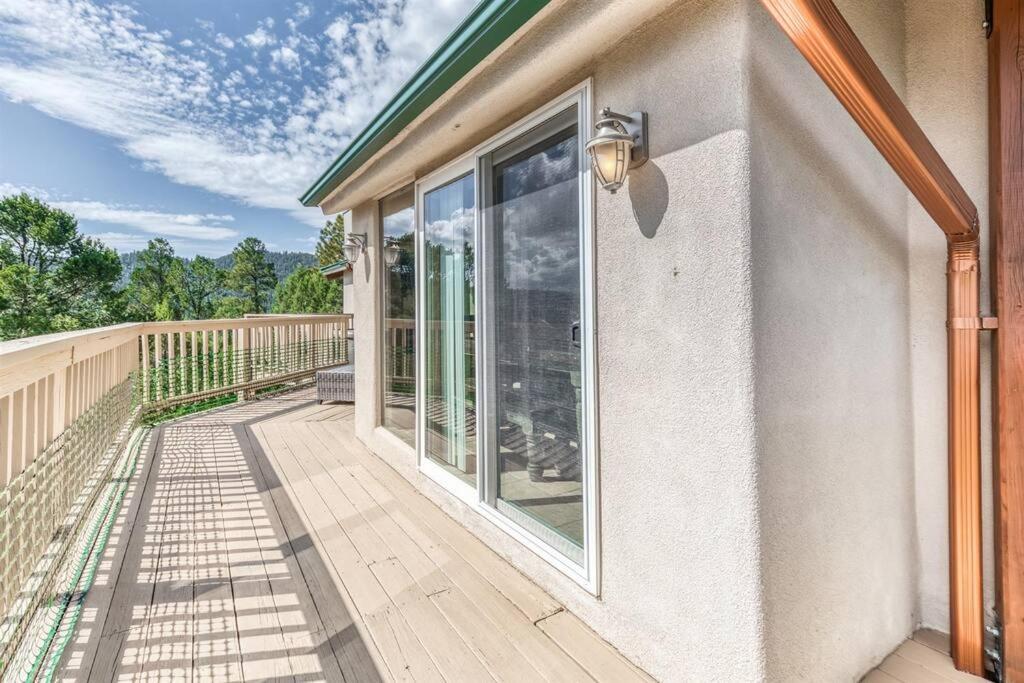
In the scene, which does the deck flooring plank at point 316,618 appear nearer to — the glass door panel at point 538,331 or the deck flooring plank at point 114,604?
the deck flooring plank at point 114,604

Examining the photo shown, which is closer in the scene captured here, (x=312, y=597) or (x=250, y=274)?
(x=312, y=597)

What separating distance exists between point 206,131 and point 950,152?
4446 centimetres

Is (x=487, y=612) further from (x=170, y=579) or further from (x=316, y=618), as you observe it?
(x=170, y=579)

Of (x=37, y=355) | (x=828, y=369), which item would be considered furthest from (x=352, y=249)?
(x=828, y=369)

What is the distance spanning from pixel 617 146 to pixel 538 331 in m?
1.00

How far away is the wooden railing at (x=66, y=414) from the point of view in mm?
Result: 1787

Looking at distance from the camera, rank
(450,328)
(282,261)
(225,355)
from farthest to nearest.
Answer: (282,261) < (225,355) < (450,328)

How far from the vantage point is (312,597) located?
238cm

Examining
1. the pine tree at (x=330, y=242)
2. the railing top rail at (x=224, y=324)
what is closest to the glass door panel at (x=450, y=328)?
the railing top rail at (x=224, y=324)

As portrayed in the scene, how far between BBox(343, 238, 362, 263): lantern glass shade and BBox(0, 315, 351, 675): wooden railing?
2054mm

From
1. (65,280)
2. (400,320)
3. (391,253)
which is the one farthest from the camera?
(65,280)

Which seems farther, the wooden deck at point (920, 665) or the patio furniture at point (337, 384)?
the patio furniture at point (337, 384)

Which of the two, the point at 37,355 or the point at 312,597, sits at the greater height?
the point at 37,355

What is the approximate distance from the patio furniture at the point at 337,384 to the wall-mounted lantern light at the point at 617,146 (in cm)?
601
